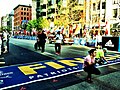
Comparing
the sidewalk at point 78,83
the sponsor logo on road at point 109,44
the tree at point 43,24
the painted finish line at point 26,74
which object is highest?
the tree at point 43,24

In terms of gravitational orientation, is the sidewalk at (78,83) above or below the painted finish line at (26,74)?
below

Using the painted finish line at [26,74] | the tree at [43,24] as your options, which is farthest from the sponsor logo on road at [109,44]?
the tree at [43,24]

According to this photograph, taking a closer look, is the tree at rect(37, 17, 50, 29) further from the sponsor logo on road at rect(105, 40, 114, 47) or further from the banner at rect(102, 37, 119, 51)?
the sponsor logo on road at rect(105, 40, 114, 47)

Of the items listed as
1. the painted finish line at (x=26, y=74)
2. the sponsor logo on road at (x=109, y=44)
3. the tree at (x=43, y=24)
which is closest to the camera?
the painted finish line at (x=26, y=74)

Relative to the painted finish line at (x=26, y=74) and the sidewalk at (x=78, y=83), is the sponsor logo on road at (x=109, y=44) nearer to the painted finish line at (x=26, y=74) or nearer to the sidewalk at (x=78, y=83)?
A: the painted finish line at (x=26, y=74)

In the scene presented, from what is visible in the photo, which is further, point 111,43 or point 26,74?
point 111,43

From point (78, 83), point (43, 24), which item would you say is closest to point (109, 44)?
point (78, 83)

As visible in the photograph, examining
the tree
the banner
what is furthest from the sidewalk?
the tree

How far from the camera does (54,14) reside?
69.4m

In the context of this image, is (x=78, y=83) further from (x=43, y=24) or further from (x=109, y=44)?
(x=43, y=24)

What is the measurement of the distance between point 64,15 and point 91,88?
4938 cm

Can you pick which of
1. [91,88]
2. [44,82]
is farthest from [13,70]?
[91,88]

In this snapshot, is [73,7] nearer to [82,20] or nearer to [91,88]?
[82,20]

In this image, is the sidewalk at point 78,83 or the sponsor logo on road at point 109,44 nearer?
the sidewalk at point 78,83
